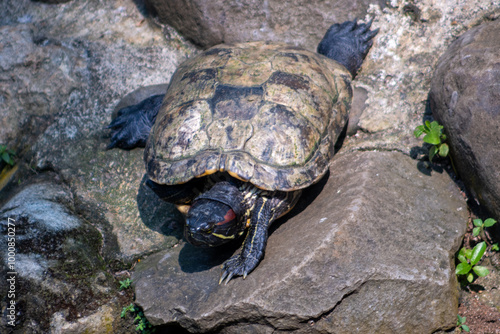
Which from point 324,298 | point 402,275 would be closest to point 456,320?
point 402,275

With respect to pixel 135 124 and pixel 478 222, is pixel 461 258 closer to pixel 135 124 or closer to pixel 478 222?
pixel 478 222

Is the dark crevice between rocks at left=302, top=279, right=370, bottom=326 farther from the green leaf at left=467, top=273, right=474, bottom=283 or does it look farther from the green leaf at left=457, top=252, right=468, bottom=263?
the green leaf at left=467, top=273, right=474, bottom=283

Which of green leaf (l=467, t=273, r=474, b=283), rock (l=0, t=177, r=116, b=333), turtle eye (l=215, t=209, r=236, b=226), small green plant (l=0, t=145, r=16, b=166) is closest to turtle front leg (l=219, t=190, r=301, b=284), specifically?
turtle eye (l=215, t=209, r=236, b=226)

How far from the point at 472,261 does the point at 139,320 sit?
3.33 metres

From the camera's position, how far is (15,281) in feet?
12.4

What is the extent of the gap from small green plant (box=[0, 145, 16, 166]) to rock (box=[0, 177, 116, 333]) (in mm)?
1281

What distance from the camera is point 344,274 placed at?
3.42 meters

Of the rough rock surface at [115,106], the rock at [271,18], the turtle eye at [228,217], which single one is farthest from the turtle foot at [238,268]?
the rock at [271,18]

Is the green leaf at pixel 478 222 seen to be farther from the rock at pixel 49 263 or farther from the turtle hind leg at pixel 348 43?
the rock at pixel 49 263

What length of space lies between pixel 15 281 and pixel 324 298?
111 inches

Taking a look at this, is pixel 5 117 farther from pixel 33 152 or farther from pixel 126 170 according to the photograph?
pixel 126 170

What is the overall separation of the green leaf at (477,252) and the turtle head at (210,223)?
7.35 ft

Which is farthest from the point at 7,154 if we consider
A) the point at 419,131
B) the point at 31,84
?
the point at 419,131

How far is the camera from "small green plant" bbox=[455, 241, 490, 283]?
12.5 ft
